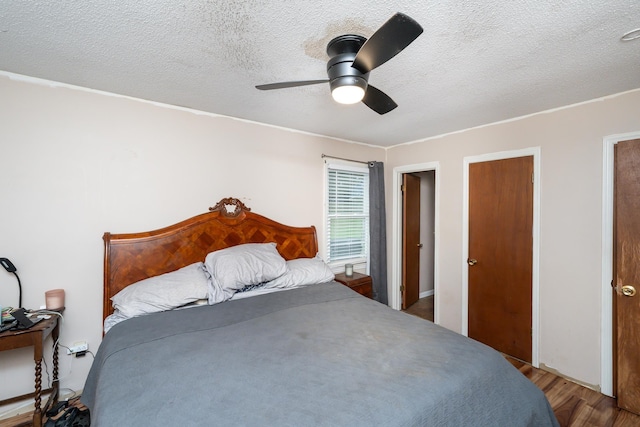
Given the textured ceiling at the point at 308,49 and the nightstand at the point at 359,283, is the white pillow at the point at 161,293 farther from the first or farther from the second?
the nightstand at the point at 359,283

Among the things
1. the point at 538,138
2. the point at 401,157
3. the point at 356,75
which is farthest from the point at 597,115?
the point at 356,75

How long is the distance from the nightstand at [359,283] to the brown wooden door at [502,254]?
113 cm

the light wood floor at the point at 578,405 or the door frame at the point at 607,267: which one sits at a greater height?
the door frame at the point at 607,267

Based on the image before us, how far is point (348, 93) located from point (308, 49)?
0.39 metres

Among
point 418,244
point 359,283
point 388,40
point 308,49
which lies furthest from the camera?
point 418,244

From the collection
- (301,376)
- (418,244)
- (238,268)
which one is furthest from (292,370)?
(418,244)

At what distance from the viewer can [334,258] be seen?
3623 mm

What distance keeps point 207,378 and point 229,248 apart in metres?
1.41

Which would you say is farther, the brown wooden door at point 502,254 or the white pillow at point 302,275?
the brown wooden door at point 502,254

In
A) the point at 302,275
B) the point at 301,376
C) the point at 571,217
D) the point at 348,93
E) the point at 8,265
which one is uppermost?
the point at 348,93

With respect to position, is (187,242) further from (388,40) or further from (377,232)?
(377,232)

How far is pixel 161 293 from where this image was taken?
2.02 m

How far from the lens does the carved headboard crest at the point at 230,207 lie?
2703 mm

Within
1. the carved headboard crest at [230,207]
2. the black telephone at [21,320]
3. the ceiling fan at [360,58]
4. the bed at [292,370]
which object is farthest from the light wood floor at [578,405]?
the black telephone at [21,320]
